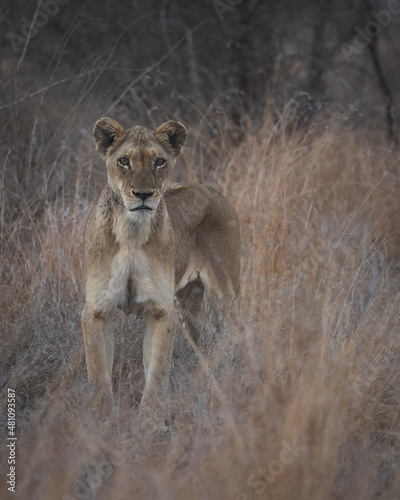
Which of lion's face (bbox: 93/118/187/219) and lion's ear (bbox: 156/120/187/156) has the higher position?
lion's ear (bbox: 156/120/187/156)

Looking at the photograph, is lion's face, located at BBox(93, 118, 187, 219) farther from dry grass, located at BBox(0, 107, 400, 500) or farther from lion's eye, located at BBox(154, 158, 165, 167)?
dry grass, located at BBox(0, 107, 400, 500)

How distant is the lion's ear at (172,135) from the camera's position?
4.44 m

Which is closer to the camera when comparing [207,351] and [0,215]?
[207,351]

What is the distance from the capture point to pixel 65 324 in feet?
16.5

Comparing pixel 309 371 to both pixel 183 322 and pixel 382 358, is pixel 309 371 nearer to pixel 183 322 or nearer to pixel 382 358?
pixel 382 358

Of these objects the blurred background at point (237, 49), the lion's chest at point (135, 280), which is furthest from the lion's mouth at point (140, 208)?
the blurred background at point (237, 49)

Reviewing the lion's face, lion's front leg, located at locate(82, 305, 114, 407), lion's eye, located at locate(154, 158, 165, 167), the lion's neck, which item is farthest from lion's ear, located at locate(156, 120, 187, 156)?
lion's front leg, located at locate(82, 305, 114, 407)

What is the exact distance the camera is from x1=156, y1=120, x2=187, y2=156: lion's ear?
4438 millimetres

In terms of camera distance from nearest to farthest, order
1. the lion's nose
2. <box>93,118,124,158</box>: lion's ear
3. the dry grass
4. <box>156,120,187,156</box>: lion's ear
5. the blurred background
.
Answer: the dry grass < the lion's nose < <box>93,118,124,158</box>: lion's ear < <box>156,120,187,156</box>: lion's ear < the blurred background

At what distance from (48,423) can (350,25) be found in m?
10.0

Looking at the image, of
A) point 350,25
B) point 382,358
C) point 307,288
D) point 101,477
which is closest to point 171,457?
point 101,477

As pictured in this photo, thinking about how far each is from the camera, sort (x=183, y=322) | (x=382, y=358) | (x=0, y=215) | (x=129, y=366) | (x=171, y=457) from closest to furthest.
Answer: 1. (x=171, y=457)
2. (x=382, y=358)
3. (x=129, y=366)
4. (x=183, y=322)
5. (x=0, y=215)

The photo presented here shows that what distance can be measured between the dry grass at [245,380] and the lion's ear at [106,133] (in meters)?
1.07

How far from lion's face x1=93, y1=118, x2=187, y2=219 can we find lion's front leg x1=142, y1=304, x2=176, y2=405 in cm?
58
